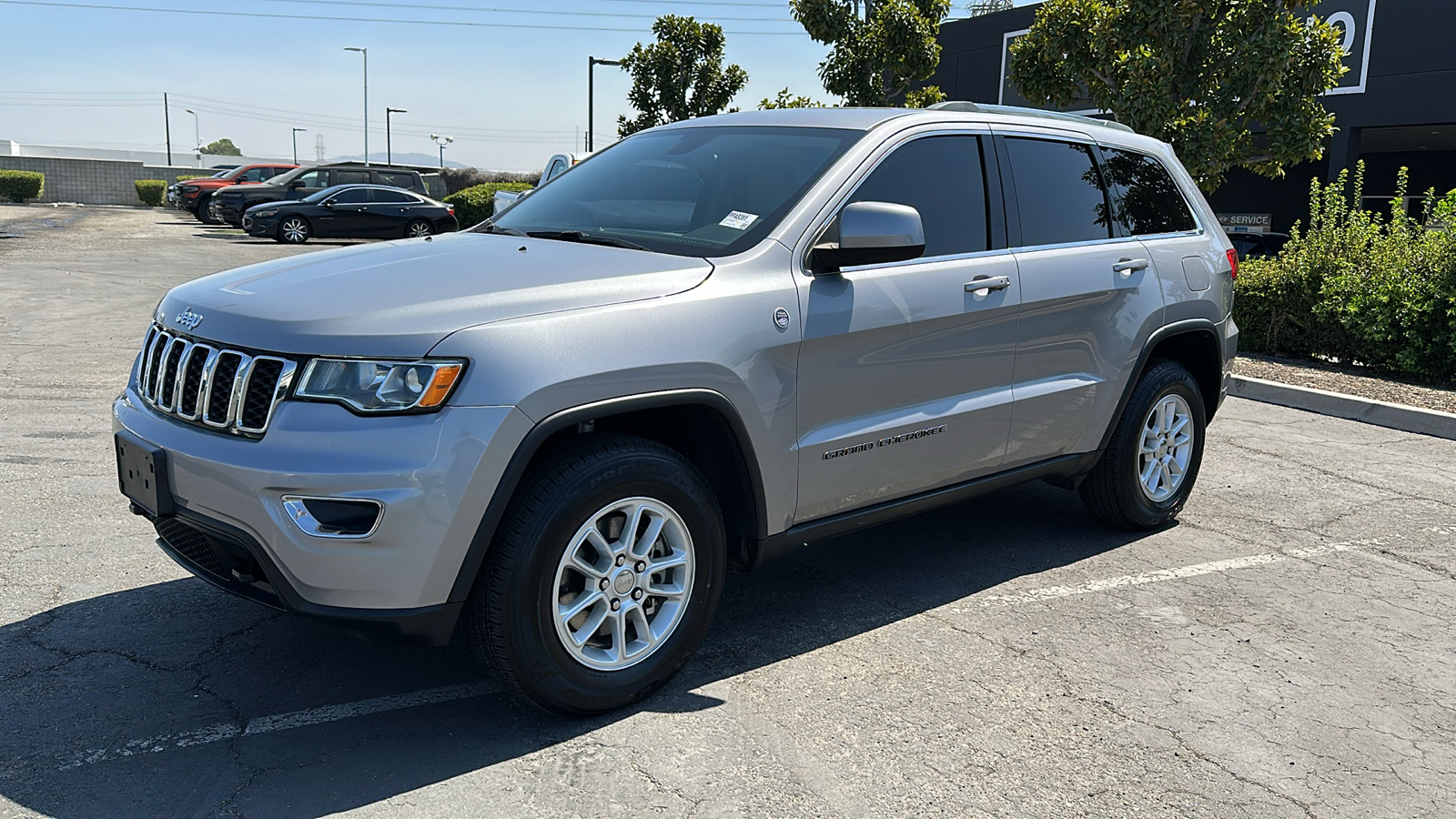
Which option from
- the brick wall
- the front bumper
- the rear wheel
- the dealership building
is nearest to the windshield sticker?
the front bumper

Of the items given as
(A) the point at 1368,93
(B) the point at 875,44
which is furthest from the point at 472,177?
(A) the point at 1368,93

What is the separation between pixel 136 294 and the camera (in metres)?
13.7

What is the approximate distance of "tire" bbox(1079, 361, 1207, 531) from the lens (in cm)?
533

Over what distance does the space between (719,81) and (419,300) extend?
25716mm

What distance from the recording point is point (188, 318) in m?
3.49

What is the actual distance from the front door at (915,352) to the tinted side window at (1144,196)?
983mm

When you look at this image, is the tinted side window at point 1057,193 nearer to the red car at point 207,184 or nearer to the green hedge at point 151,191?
the red car at point 207,184

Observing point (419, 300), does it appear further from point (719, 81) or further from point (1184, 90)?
point (719, 81)

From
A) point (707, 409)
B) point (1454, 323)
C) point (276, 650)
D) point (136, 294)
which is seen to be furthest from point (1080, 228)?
point (136, 294)

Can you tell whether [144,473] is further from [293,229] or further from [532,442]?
[293,229]

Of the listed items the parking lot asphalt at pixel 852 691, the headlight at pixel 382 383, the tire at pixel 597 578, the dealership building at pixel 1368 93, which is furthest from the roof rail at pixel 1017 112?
the dealership building at pixel 1368 93

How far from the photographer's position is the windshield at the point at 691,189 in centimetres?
400

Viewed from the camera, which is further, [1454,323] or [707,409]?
[1454,323]

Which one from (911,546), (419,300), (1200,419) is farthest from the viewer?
(1200,419)
